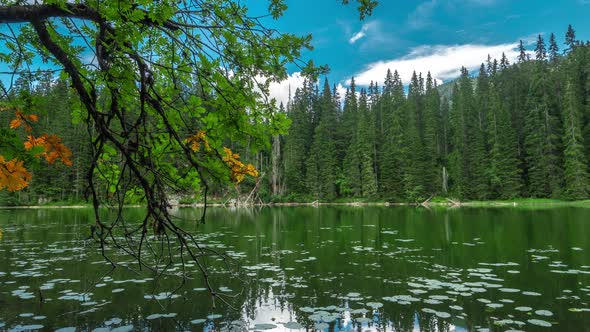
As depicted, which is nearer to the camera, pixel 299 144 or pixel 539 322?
pixel 539 322

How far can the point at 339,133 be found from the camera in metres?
74.4

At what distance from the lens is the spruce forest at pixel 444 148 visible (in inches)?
2109

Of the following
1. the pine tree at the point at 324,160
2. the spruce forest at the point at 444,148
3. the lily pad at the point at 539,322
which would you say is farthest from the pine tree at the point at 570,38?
the lily pad at the point at 539,322

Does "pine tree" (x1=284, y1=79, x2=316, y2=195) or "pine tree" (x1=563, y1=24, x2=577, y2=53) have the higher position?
"pine tree" (x1=563, y1=24, x2=577, y2=53)

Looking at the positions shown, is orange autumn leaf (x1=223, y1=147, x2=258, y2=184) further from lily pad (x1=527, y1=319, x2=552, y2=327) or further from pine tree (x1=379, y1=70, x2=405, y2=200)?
pine tree (x1=379, y1=70, x2=405, y2=200)

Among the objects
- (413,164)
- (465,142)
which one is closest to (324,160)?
(413,164)

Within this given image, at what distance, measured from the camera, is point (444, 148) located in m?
74.1

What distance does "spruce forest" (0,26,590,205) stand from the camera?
176 ft

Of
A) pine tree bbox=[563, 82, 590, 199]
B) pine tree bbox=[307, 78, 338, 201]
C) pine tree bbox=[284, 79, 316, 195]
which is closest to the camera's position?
pine tree bbox=[563, 82, 590, 199]

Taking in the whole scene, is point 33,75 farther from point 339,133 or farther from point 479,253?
point 339,133

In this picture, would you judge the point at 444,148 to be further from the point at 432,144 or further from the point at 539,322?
the point at 539,322

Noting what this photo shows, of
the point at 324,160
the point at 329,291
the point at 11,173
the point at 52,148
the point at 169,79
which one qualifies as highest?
the point at 324,160

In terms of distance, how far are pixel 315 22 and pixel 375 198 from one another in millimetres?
59738

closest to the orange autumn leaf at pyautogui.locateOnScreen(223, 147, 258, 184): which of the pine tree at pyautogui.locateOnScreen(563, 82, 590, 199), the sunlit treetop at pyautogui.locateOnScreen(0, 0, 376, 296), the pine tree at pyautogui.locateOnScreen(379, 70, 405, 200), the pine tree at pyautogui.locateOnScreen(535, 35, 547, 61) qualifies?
the sunlit treetop at pyautogui.locateOnScreen(0, 0, 376, 296)
